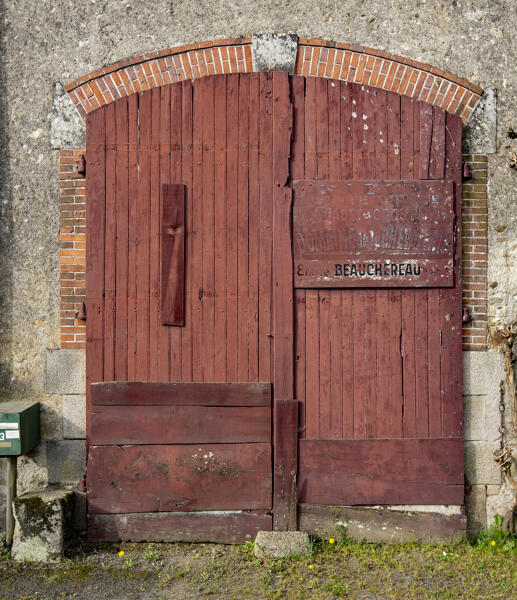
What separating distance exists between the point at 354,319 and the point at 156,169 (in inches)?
83.7

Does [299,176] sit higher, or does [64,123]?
[64,123]

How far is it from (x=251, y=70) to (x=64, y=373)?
308cm

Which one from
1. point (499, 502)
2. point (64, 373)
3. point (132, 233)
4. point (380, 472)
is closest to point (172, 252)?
point (132, 233)

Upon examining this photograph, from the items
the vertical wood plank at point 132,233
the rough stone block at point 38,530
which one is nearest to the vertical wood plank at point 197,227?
the vertical wood plank at point 132,233

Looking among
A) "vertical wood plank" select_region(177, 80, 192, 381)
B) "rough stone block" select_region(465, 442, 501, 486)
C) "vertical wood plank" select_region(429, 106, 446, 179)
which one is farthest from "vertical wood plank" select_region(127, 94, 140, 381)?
"rough stone block" select_region(465, 442, 501, 486)

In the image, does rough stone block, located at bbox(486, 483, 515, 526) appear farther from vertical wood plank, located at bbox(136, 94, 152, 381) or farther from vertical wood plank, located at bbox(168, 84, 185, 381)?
vertical wood plank, located at bbox(136, 94, 152, 381)

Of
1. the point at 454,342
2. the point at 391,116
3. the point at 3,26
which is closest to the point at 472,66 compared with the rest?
the point at 391,116

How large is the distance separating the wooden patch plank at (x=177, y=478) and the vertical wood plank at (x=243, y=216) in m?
1.00

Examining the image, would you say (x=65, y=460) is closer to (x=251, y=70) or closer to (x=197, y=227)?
(x=197, y=227)

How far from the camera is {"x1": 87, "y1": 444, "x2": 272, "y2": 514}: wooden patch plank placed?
4.65 meters

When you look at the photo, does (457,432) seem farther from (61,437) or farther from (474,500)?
(61,437)

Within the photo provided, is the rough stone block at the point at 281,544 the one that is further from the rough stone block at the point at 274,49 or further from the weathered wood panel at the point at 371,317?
the rough stone block at the point at 274,49

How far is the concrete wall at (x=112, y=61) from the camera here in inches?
187

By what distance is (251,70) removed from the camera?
478cm
